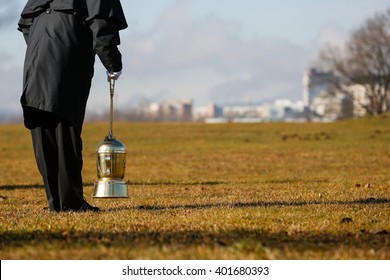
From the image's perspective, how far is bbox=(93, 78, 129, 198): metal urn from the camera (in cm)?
1009

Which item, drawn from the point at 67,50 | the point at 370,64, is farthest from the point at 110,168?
the point at 370,64

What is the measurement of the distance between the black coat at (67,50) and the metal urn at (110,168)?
26.9 inches

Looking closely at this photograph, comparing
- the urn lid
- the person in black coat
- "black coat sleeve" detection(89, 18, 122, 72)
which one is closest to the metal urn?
the urn lid

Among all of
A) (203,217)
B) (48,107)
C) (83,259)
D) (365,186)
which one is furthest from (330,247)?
(365,186)

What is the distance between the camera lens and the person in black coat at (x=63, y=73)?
30.4ft

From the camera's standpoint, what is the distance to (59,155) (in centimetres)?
952

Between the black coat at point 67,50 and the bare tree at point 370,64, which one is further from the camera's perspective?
the bare tree at point 370,64

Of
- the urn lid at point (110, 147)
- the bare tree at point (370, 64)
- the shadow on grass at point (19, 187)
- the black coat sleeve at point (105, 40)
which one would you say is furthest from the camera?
the bare tree at point (370, 64)

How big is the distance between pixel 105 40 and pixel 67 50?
37cm

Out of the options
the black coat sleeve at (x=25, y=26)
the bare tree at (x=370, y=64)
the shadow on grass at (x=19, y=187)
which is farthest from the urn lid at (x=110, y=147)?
the bare tree at (x=370, y=64)

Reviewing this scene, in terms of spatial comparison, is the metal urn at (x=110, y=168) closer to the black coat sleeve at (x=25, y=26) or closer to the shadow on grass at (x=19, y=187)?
the black coat sleeve at (x=25, y=26)
